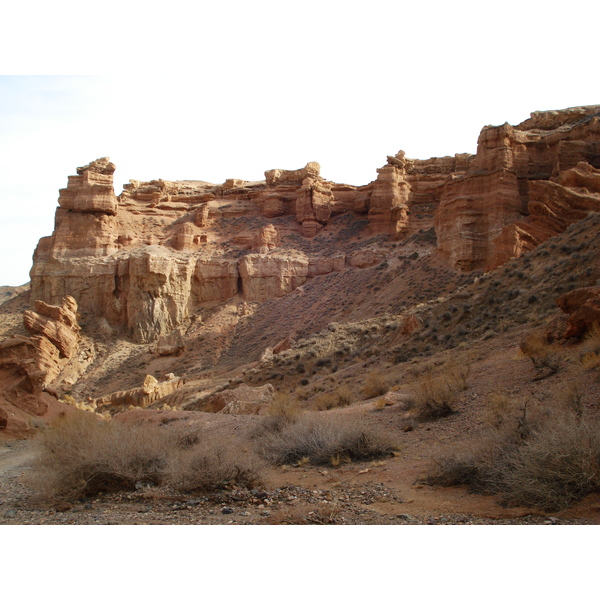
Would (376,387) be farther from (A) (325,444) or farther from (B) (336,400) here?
(A) (325,444)

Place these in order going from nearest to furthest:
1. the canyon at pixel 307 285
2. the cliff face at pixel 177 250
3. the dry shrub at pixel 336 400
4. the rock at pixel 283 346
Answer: the dry shrub at pixel 336 400
the canyon at pixel 307 285
the rock at pixel 283 346
the cliff face at pixel 177 250

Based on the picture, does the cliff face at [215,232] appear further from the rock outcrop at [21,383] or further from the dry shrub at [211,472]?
the dry shrub at [211,472]

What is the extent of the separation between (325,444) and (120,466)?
3.80 m

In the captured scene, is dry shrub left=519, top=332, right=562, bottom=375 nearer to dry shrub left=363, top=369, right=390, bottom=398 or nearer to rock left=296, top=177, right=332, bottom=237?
dry shrub left=363, top=369, right=390, bottom=398

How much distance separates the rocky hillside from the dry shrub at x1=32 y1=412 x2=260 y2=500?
930 cm

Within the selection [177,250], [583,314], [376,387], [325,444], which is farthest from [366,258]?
[325,444]

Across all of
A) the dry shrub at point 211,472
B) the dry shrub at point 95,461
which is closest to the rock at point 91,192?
the dry shrub at point 95,461

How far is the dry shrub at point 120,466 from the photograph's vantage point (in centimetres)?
824

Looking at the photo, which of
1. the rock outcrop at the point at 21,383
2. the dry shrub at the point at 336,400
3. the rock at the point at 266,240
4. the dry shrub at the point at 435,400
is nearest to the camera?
the dry shrub at the point at 435,400

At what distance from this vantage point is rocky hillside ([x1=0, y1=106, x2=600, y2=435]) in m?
23.4

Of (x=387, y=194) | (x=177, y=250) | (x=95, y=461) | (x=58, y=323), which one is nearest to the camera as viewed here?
(x=95, y=461)

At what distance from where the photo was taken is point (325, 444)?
34.4 ft

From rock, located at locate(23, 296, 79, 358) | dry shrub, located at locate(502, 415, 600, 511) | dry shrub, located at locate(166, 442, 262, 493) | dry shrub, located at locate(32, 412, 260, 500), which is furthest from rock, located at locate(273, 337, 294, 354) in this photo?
dry shrub, located at locate(502, 415, 600, 511)

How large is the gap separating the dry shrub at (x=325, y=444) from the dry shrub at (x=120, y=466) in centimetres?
188
